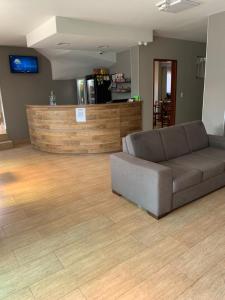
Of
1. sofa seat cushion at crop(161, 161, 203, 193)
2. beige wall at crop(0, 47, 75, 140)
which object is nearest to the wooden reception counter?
beige wall at crop(0, 47, 75, 140)

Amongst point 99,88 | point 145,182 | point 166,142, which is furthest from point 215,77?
point 99,88

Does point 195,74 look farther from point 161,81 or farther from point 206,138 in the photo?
point 206,138

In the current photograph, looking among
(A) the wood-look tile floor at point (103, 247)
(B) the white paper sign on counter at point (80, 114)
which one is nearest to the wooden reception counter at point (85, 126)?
(B) the white paper sign on counter at point (80, 114)

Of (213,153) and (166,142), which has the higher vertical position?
(166,142)

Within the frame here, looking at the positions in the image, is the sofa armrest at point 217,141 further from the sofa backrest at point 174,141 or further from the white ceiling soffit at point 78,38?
the white ceiling soffit at point 78,38

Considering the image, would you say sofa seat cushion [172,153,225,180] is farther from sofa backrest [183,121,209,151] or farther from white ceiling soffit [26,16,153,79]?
white ceiling soffit [26,16,153,79]

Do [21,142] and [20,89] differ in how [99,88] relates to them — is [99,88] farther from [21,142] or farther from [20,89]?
[21,142]

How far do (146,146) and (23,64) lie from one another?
4.89 m

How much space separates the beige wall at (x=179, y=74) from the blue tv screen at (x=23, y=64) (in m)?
3.00

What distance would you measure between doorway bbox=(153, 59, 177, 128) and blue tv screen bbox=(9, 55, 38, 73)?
3347 millimetres

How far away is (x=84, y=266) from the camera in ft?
6.20

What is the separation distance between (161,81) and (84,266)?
30.3 feet

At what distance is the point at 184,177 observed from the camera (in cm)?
259

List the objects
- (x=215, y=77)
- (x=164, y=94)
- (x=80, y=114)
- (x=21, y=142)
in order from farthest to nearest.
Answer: (x=164, y=94) < (x=21, y=142) < (x=80, y=114) < (x=215, y=77)
